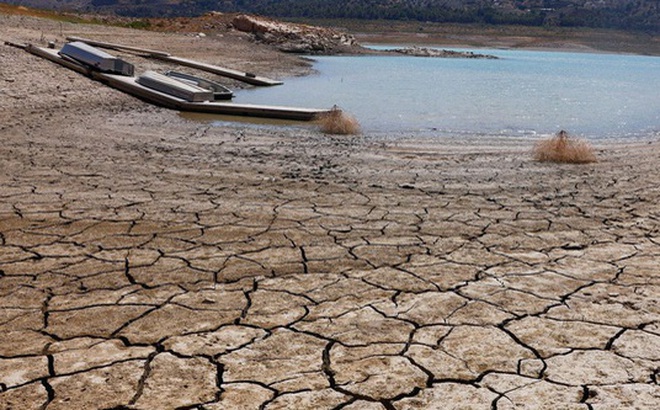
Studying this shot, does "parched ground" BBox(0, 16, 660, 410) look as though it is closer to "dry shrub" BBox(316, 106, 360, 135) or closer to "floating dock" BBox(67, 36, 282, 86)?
"dry shrub" BBox(316, 106, 360, 135)

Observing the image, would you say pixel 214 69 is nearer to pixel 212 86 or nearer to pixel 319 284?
pixel 212 86

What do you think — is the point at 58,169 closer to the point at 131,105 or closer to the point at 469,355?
the point at 469,355

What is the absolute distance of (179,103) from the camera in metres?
13.4

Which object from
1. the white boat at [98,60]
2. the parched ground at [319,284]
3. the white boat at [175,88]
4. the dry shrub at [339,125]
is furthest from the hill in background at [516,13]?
the parched ground at [319,284]

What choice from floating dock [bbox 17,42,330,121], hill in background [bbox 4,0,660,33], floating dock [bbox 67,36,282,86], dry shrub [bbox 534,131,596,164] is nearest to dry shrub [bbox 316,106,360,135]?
floating dock [bbox 17,42,330,121]

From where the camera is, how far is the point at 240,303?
12.6ft

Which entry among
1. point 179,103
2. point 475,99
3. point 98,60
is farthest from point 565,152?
point 98,60

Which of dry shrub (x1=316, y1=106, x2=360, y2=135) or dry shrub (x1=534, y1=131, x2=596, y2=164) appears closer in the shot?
dry shrub (x1=534, y1=131, x2=596, y2=164)

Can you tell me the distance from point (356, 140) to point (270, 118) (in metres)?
3.06

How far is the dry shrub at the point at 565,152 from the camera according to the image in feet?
28.6

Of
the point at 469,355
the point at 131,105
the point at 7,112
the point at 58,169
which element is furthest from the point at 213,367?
the point at 131,105

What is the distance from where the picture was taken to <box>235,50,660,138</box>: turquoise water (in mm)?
13305

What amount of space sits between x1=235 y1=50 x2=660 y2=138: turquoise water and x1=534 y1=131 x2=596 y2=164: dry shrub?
3188mm

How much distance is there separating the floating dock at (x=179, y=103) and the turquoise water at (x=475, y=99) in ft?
4.50
